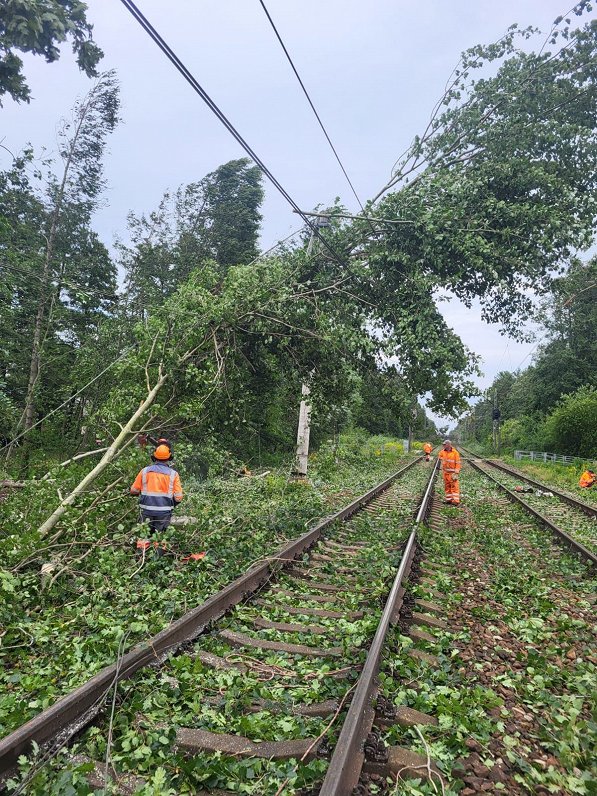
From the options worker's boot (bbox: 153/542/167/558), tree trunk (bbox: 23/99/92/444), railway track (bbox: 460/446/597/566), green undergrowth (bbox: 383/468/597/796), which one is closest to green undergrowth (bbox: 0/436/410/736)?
worker's boot (bbox: 153/542/167/558)

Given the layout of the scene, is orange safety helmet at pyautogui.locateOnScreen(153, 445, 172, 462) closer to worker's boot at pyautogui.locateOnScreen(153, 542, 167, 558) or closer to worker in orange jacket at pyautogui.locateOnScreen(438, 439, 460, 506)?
worker's boot at pyautogui.locateOnScreen(153, 542, 167, 558)

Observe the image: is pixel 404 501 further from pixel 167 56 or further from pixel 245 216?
pixel 245 216

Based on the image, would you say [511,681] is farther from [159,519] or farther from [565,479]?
[565,479]

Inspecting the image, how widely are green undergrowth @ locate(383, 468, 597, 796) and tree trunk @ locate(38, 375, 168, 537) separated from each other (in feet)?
16.2

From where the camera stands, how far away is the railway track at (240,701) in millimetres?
2598

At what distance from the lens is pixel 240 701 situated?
10.7 feet

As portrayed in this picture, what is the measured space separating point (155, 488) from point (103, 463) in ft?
5.89

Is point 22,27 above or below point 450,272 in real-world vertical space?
above

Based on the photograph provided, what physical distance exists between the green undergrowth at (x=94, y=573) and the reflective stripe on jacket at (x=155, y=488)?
14.4 inches

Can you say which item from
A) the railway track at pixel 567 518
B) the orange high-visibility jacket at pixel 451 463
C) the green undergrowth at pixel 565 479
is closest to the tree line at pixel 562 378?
the green undergrowth at pixel 565 479

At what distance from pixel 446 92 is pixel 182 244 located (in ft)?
69.8

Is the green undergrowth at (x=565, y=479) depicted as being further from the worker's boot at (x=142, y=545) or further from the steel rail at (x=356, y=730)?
the steel rail at (x=356, y=730)

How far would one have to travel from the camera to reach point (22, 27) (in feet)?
19.7

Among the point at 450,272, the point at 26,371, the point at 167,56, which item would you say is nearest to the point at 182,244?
the point at 26,371
